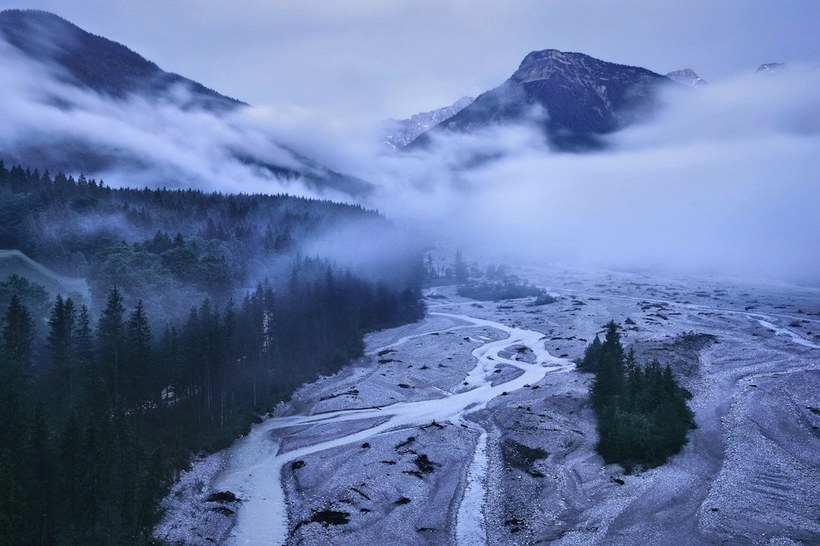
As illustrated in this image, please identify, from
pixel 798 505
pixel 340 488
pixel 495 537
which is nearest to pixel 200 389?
pixel 340 488

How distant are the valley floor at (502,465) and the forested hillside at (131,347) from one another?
194 inches

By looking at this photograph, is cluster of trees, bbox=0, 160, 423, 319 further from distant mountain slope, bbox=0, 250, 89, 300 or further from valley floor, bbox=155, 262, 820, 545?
valley floor, bbox=155, 262, 820, 545

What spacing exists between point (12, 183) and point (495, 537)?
132594mm

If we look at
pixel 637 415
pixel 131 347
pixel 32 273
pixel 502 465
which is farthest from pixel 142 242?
pixel 637 415

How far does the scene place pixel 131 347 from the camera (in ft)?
189

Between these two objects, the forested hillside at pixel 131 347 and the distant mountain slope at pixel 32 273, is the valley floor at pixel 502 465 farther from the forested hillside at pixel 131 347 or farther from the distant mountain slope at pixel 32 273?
the distant mountain slope at pixel 32 273

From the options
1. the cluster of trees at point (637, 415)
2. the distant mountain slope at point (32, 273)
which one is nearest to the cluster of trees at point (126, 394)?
the distant mountain slope at point (32, 273)

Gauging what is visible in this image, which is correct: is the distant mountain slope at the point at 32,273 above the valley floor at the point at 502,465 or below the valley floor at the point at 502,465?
above

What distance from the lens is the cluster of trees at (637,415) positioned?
167 ft

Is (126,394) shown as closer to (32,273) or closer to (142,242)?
(32,273)

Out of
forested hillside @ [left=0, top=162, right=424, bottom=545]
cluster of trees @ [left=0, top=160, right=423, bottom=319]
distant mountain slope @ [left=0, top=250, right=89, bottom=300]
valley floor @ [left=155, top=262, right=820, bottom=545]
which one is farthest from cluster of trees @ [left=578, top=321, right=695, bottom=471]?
distant mountain slope @ [left=0, top=250, right=89, bottom=300]

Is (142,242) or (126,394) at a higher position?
(142,242)

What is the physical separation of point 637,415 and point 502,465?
14.9 m

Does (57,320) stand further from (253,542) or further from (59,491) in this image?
(253,542)
